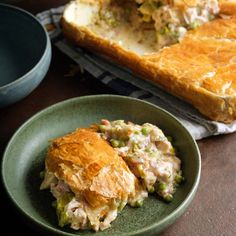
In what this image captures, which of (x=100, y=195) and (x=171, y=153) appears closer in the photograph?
(x=100, y=195)

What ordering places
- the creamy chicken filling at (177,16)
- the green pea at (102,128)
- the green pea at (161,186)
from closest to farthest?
the green pea at (161,186)
the green pea at (102,128)
the creamy chicken filling at (177,16)

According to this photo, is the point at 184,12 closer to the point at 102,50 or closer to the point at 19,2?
the point at 102,50

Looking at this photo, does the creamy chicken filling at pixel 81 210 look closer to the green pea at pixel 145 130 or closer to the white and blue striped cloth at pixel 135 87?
the green pea at pixel 145 130

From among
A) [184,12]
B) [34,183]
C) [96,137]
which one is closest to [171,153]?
[96,137]

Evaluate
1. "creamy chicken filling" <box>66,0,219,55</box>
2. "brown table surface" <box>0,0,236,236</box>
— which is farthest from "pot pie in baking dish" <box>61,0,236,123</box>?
"brown table surface" <box>0,0,236,236</box>

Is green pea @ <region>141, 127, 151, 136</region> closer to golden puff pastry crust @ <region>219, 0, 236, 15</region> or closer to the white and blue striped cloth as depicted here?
the white and blue striped cloth

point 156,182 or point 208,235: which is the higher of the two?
point 156,182

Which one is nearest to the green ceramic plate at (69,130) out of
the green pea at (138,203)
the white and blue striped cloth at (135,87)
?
the green pea at (138,203)
